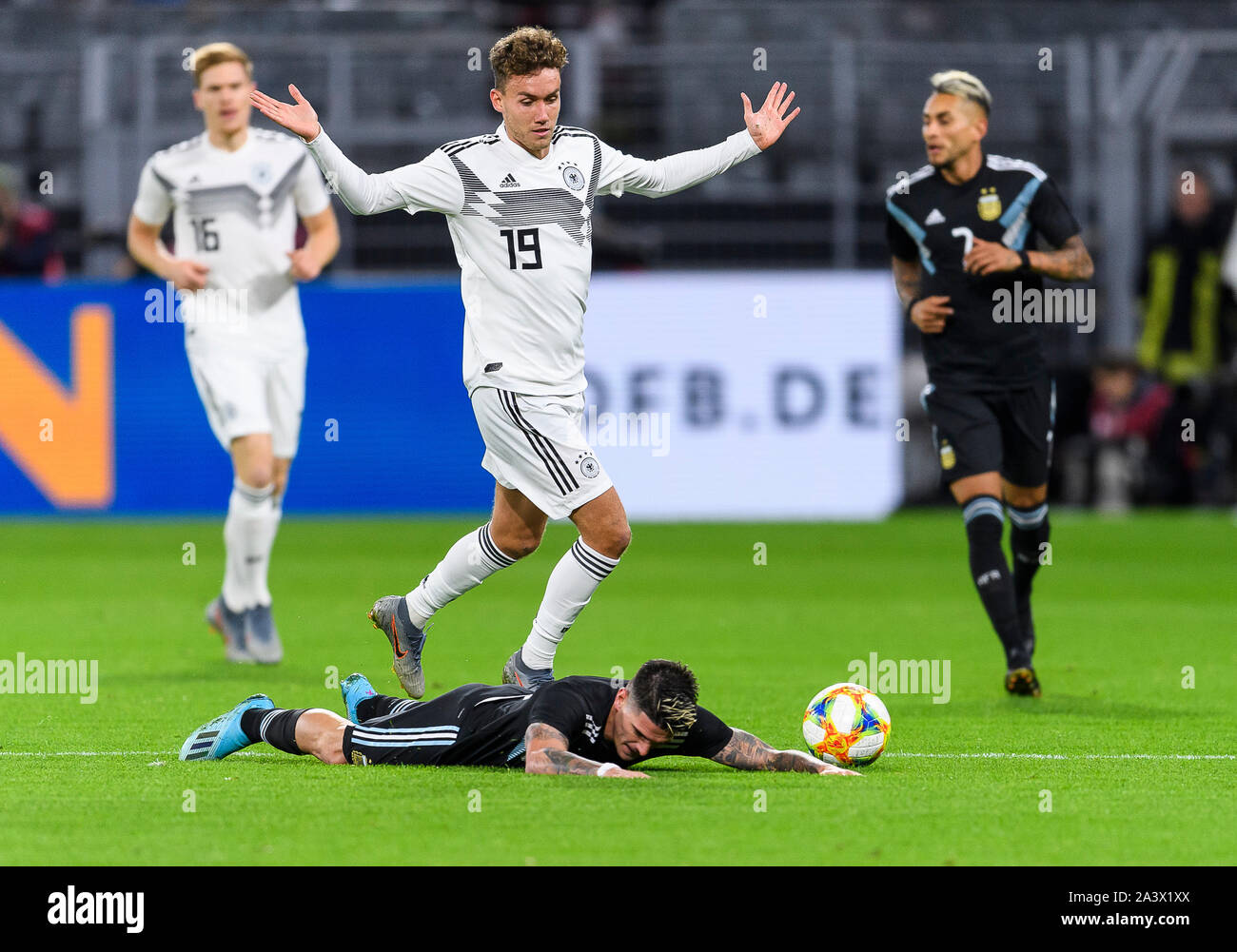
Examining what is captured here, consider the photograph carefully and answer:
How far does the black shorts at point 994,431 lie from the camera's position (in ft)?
27.5

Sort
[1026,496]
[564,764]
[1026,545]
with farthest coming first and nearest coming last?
[1026,545]
[1026,496]
[564,764]

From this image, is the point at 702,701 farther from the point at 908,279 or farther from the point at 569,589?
the point at 908,279

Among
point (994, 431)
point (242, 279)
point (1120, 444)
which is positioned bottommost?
point (994, 431)

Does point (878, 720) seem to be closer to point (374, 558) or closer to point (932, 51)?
point (374, 558)

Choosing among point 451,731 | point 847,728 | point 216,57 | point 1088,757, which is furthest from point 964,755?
point 216,57

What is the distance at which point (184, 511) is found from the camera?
1861 centimetres

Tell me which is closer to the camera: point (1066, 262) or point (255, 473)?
point (1066, 262)

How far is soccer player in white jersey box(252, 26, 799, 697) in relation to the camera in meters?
6.92

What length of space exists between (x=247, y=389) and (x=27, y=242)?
34.5 ft

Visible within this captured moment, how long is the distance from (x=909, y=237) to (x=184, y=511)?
11420 mm

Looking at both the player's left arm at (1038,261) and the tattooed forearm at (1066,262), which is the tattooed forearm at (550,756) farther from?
the tattooed forearm at (1066,262)

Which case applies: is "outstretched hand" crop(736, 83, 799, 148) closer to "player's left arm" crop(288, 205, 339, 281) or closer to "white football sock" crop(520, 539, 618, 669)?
"white football sock" crop(520, 539, 618, 669)

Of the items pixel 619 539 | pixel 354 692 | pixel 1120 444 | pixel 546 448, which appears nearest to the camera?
pixel 354 692

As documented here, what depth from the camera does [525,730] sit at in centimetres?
609
